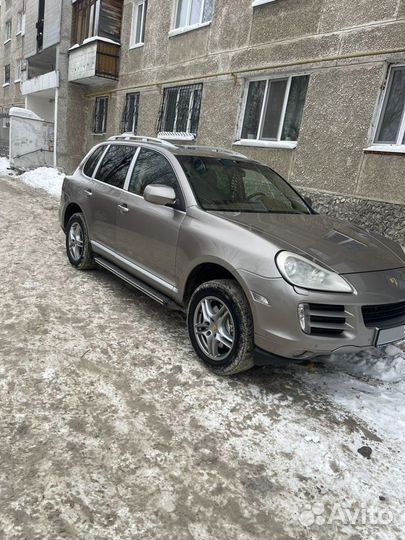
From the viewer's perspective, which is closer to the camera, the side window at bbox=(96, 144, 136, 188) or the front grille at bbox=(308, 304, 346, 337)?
the front grille at bbox=(308, 304, 346, 337)

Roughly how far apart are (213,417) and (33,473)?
1129 mm

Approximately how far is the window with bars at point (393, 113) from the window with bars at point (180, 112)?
17.1 feet

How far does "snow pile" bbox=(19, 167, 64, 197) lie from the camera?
44.4 ft

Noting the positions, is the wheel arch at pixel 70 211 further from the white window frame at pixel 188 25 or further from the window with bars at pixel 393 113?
the white window frame at pixel 188 25

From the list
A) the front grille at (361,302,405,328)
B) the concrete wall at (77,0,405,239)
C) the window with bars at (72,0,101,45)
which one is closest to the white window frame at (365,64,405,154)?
the concrete wall at (77,0,405,239)

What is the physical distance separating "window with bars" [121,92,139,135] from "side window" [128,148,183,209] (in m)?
10.4

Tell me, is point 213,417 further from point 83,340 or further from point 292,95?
point 292,95

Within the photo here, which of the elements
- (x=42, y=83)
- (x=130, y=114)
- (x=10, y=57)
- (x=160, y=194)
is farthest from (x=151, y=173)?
(x=10, y=57)

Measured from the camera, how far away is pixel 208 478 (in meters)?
2.18

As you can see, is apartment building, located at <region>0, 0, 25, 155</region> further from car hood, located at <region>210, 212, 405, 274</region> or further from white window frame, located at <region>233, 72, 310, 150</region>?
car hood, located at <region>210, 212, 405, 274</region>

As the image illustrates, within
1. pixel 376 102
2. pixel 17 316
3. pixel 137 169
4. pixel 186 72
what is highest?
pixel 186 72

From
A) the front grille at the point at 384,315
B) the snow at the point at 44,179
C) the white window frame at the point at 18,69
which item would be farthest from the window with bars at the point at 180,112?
the white window frame at the point at 18,69

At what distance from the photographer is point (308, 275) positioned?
270 cm

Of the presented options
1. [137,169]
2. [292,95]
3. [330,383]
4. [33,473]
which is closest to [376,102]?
[292,95]
